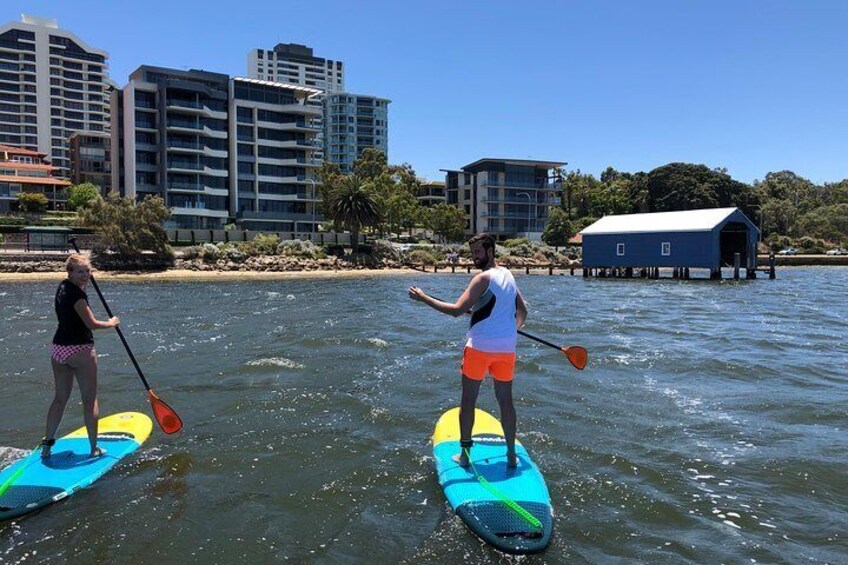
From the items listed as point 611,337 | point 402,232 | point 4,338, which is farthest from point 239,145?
point 611,337

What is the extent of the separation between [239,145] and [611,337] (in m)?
71.3

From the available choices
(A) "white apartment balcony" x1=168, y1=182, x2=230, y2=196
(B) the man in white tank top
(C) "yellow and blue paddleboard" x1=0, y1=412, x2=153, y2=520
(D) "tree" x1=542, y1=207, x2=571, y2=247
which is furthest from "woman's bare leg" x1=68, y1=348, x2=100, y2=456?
(D) "tree" x1=542, y1=207, x2=571, y2=247

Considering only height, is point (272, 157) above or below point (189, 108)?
below

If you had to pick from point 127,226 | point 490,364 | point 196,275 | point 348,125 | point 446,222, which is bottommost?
point 196,275

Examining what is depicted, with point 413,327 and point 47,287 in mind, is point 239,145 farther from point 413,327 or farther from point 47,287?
point 413,327

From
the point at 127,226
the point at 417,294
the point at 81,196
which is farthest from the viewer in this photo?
the point at 81,196

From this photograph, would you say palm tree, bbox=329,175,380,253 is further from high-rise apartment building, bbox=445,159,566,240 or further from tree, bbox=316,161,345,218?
high-rise apartment building, bbox=445,159,566,240

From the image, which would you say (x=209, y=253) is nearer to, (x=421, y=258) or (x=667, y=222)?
(x=421, y=258)

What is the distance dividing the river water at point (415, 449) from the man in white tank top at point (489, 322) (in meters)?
1.30

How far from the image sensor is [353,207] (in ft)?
214

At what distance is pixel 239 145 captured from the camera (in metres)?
79.8

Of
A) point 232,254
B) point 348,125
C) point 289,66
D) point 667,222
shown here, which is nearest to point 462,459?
point 667,222

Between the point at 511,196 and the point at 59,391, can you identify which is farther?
the point at 511,196

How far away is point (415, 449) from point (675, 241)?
154 ft
